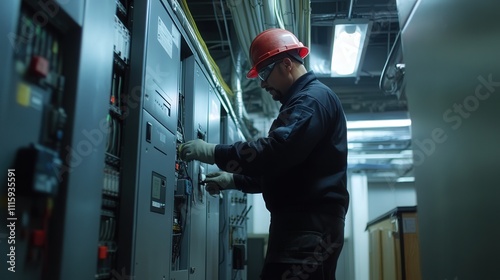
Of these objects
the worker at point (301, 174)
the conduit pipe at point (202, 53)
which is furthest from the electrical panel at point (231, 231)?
the worker at point (301, 174)

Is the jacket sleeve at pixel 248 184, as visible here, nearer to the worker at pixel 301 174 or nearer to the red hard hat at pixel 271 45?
the worker at pixel 301 174

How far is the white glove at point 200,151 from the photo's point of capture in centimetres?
180

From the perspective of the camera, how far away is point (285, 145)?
1.61 m

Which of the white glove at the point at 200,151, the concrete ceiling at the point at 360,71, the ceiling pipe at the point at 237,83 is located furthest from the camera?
the ceiling pipe at the point at 237,83

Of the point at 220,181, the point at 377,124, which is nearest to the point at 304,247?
the point at 220,181

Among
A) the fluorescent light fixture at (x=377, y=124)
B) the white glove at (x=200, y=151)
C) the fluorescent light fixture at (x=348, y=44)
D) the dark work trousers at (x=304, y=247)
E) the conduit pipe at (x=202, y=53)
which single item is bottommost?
the dark work trousers at (x=304, y=247)

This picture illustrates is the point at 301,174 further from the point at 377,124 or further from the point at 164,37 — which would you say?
the point at 377,124

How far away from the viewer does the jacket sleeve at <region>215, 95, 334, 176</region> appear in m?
1.62

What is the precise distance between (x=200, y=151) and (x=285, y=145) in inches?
15.1

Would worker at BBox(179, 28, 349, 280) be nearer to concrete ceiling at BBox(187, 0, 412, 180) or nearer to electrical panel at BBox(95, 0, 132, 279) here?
electrical panel at BBox(95, 0, 132, 279)

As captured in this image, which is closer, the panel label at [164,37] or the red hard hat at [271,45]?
the panel label at [164,37]

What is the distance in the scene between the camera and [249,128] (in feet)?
15.6

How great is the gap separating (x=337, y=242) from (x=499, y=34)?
92cm

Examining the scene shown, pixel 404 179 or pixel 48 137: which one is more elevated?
pixel 404 179
